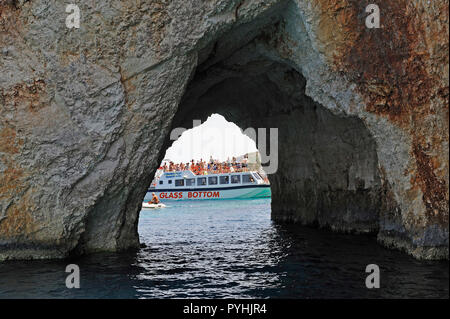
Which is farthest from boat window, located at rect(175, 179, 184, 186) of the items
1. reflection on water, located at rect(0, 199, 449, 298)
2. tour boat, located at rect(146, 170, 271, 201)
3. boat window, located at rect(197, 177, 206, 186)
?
reflection on water, located at rect(0, 199, 449, 298)

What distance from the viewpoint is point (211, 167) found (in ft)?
188

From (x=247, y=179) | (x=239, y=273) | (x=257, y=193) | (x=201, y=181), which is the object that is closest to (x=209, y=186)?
(x=201, y=181)

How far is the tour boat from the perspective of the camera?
170ft

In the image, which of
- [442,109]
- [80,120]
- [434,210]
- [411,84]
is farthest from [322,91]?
[80,120]

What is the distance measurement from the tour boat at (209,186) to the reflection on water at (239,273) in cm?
3810

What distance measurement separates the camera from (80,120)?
10.4 meters

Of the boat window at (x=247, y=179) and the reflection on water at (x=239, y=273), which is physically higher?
the boat window at (x=247, y=179)

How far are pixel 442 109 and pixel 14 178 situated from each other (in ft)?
31.6

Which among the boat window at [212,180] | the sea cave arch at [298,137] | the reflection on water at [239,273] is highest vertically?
the sea cave arch at [298,137]

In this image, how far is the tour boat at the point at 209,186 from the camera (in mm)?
51719

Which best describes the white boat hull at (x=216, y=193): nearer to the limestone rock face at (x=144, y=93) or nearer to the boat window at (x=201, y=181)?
the boat window at (x=201, y=181)

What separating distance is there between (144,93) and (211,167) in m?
46.5

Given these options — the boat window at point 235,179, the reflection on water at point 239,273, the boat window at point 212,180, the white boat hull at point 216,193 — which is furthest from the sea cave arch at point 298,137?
the boat window at point 212,180
